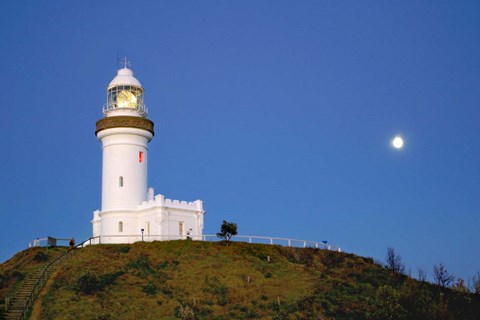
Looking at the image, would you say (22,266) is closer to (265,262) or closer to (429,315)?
(265,262)

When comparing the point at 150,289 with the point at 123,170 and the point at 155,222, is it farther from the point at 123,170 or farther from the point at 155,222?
the point at 123,170

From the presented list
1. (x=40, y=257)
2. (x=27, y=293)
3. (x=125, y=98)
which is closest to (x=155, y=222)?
(x=40, y=257)

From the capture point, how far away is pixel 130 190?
60.3 metres

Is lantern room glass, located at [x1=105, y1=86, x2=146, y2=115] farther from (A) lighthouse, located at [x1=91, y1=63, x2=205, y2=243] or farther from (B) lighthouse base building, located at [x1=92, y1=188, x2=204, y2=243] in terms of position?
(B) lighthouse base building, located at [x1=92, y1=188, x2=204, y2=243]

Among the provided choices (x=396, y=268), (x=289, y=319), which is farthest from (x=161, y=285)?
(x=396, y=268)

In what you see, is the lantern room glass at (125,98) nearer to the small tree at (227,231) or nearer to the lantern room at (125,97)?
the lantern room at (125,97)

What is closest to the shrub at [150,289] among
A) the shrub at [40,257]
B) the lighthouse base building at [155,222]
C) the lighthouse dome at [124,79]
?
the shrub at [40,257]

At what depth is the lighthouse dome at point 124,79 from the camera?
6362 cm

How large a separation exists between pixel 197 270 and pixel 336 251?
646 inches

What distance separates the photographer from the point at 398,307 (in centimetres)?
4475

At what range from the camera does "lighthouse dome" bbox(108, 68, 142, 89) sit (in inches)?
2505

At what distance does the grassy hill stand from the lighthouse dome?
17.5 meters

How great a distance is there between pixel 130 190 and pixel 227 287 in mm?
18218

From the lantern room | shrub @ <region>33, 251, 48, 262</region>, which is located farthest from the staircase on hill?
the lantern room
